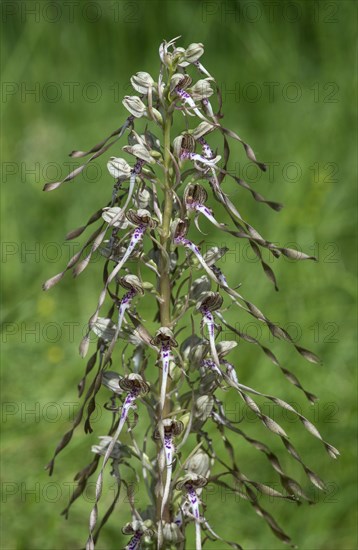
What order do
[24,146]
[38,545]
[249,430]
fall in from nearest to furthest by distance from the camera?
[38,545]
[249,430]
[24,146]

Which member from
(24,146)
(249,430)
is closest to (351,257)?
(249,430)

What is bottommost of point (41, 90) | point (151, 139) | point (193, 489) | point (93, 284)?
point (93, 284)

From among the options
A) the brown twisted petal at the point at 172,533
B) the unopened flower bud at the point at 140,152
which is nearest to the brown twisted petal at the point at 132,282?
the unopened flower bud at the point at 140,152

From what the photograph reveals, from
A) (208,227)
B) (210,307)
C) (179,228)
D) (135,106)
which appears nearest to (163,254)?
(179,228)

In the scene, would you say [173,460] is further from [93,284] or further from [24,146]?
[24,146]

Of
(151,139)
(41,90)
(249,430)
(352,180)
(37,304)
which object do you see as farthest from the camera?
(41,90)

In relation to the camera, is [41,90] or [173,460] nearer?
[173,460]

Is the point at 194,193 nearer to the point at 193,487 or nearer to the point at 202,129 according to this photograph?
the point at 202,129

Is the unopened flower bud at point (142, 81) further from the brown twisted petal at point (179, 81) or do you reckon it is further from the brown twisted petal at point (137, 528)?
the brown twisted petal at point (137, 528)
